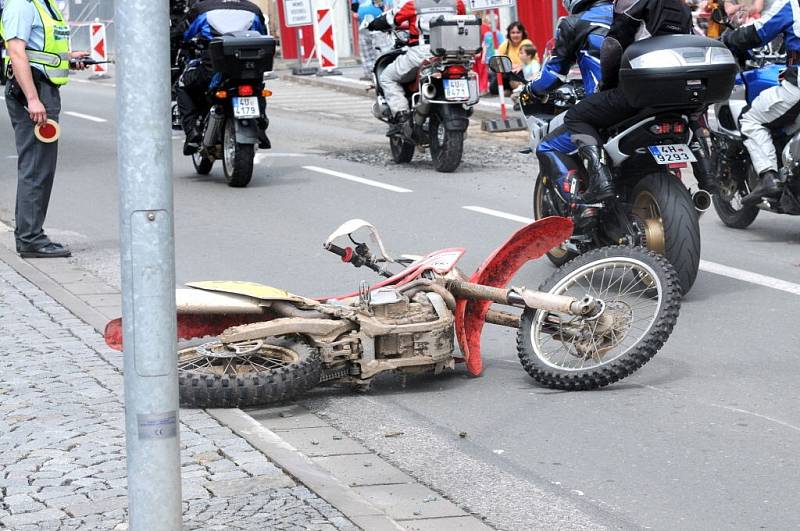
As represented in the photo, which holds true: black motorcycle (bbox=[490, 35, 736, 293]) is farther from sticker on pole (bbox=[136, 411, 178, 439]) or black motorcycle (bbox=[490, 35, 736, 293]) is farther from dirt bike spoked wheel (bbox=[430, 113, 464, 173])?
dirt bike spoked wheel (bbox=[430, 113, 464, 173])

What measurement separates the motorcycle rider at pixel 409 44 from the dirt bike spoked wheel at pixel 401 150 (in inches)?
6.5

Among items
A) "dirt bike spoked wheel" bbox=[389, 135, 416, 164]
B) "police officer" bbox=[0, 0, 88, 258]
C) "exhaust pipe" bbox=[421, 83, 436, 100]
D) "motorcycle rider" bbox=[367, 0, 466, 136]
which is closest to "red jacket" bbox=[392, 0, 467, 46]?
"motorcycle rider" bbox=[367, 0, 466, 136]

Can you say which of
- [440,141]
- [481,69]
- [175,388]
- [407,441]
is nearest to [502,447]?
[407,441]

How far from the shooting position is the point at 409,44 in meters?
14.7

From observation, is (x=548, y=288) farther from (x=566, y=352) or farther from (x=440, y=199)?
(x=440, y=199)

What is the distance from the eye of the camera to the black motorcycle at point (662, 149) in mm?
7703

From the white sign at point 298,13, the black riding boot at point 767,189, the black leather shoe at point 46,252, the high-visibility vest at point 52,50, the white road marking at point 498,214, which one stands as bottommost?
the white road marking at point 498,214

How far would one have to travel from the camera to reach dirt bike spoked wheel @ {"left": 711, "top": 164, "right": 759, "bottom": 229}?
1034 cm

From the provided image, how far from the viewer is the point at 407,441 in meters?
5.66

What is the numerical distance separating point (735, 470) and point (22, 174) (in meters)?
5.75

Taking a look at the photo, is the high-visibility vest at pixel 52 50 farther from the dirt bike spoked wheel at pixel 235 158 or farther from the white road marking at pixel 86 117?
the white road marking at pixel 86 117

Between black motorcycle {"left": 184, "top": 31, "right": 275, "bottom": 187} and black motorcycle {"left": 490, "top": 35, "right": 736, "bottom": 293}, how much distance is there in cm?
485

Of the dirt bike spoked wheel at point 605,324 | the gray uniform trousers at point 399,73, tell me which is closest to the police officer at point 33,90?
the dirt bike spoked wheel at point 605,324

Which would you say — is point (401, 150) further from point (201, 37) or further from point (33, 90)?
point (33, 90)
